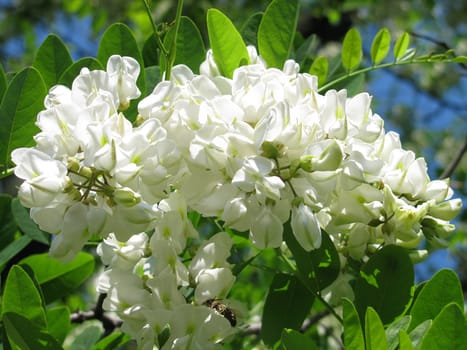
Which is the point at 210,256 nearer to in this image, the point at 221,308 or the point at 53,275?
the point at 221,308

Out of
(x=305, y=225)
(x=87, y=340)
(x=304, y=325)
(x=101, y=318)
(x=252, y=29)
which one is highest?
(x=252, y=29)

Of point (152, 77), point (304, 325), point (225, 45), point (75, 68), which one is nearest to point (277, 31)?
point (225, 45)

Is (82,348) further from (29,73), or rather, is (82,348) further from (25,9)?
(25,9)

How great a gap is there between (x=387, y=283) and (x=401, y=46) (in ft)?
1.69

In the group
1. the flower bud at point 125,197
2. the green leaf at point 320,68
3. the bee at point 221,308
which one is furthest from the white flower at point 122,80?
the green leaf at point 320,68

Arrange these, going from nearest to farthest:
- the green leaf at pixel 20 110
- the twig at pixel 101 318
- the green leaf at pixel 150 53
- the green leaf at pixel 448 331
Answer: the green leaf at pixel 448 331 → the green leaf at pixel 20 110 → the green leaf at pixel 150 53 → the twig at pixel 101 318

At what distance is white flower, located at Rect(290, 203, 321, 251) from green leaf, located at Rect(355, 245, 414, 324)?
0.16m

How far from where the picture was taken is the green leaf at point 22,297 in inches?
38.9

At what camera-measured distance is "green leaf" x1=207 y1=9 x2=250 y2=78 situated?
3.79ft

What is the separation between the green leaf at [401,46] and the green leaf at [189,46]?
0.38 metres

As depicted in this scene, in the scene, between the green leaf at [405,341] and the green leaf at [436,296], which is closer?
the green leaf at [405,341]

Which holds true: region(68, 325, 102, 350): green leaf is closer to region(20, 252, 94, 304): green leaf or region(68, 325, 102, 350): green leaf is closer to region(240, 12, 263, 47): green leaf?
region(20, 252, 94, 304): green leaf

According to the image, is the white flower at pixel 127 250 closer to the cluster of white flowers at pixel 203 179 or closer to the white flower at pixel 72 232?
the cluster of white flowers at pixel 203 179

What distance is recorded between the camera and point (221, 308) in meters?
1.04
